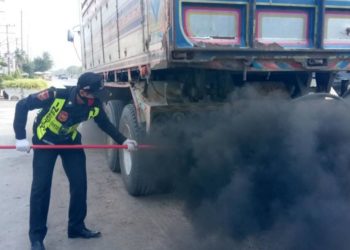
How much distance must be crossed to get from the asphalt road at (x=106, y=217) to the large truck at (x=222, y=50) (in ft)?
1.48

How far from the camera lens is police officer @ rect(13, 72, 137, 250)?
401cm

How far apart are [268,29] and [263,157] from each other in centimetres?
126

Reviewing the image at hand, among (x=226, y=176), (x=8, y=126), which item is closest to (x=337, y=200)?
(x=226, y=176)

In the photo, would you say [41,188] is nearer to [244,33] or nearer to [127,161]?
[127,161]

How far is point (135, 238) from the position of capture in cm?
429

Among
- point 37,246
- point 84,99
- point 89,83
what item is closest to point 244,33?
point 89,83

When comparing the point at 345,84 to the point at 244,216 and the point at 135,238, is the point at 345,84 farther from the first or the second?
the point at 135,238

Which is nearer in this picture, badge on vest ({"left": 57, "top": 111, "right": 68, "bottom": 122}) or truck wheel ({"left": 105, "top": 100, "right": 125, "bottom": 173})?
badge on vest ({"left": 57, "top": 111, "right": 68, "bottom": 122})

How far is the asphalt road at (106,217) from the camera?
13.7 ft

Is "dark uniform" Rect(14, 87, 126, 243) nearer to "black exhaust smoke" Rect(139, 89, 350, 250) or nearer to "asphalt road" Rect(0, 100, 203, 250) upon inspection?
"asphalt road" Rect(0, 100, 203, 250)

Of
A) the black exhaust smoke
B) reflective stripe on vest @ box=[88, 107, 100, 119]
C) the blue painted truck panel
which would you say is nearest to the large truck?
the blue painted truck panel

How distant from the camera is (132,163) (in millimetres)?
5230

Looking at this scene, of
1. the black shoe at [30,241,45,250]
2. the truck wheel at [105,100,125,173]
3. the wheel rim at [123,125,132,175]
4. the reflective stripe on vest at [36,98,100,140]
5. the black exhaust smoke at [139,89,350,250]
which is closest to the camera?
the black exhaust smoke at [139,89,350,250]

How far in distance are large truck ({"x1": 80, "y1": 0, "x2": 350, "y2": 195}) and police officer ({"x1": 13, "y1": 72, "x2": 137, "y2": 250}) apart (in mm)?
686
